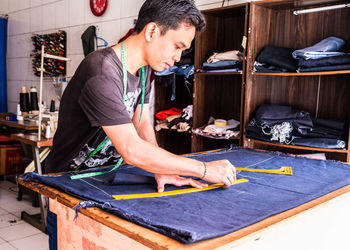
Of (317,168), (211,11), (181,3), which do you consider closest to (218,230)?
(181,3)

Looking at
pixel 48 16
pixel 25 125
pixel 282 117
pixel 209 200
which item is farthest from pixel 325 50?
pixel 48 16

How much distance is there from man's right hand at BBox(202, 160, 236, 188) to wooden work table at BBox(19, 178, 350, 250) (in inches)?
11.3

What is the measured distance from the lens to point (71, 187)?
4.22ft

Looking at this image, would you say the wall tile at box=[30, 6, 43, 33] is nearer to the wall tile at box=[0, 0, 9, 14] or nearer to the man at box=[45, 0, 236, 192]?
the wall tile at box=[0, 0, 9, 14]

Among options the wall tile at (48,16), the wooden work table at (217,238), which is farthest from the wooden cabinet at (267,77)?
the wall tile at (48,16)

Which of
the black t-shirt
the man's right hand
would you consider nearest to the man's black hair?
the black t-shirt

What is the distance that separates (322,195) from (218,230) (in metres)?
0.62

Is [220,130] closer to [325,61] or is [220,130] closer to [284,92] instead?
[284,92]

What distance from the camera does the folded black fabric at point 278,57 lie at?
8.39 feet

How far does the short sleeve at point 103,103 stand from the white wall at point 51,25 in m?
2.23

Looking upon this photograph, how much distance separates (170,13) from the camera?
1.39 m

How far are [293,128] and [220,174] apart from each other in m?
1.38

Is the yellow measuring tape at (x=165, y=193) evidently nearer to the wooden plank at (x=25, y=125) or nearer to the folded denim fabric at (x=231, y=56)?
the folded denim fabric at (x=231, y=56)

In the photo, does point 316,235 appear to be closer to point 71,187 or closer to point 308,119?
point 71,187
